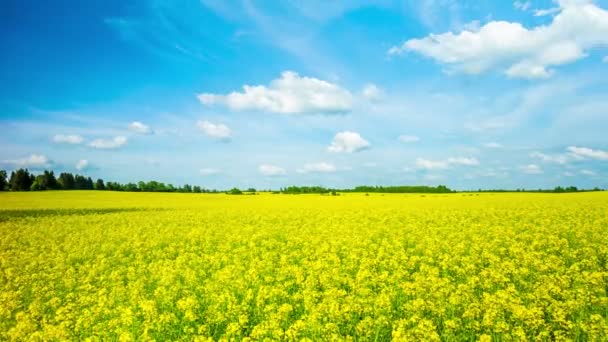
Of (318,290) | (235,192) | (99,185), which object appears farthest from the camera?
(99,185)

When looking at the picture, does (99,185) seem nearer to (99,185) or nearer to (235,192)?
(99,185)

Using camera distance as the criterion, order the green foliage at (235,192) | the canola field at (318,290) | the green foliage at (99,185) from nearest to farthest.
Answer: the canola field at (318,290)
the green foliage at (235,192)
the green foliage at (99,185)

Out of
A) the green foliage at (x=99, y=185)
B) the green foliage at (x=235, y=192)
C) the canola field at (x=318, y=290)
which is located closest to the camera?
the canola field at (x=318, y=290)

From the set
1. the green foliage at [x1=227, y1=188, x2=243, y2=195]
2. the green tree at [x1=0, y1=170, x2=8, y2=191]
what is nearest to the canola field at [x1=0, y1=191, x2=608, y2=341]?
the green foliage at [x1=227, y1=188, x2=243, y2=195]

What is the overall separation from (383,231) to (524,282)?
37.5 feet

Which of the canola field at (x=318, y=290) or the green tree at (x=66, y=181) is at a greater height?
the green tree at (x=66, y=181)

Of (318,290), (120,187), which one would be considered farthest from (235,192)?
(318,290)

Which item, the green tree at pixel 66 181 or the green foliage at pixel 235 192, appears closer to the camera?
the green foliage at pixel 235 192

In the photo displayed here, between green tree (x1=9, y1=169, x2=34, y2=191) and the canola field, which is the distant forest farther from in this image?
the canola field

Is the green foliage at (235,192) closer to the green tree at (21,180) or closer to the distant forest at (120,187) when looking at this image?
the distant forest at (120,187)

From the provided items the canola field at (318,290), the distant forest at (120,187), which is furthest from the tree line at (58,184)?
the canola field at (318,290)

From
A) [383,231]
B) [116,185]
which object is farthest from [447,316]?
[116,185]

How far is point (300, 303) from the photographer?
10.1m

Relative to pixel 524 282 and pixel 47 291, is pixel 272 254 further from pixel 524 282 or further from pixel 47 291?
pixel 524 282
